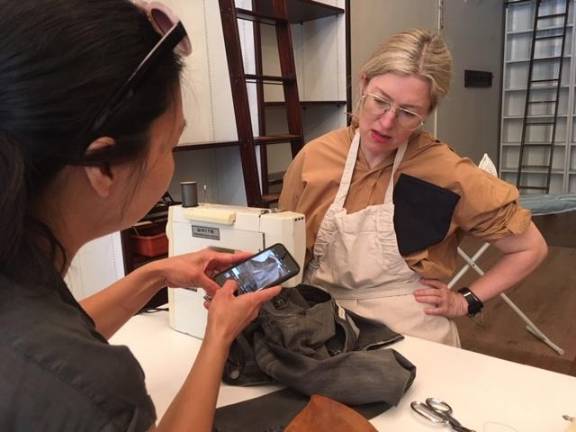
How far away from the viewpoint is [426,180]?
1.24 metres

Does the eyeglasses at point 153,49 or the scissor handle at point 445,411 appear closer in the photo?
the eyeglasses at point 153,49

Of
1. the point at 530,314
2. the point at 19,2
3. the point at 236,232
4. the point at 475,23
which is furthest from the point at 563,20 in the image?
the point at 19,2

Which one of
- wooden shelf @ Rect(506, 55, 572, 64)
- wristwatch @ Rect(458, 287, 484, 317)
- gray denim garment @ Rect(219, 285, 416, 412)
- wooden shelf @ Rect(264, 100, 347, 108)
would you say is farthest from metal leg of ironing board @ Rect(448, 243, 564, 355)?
wooden shelf @ Rect(506, 55, 572, 64)

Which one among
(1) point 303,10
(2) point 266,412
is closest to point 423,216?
(2) point 266,412

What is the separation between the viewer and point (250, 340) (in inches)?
39.0

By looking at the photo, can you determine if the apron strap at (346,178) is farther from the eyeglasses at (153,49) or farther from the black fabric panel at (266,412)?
the eyeglasses at (153,49)

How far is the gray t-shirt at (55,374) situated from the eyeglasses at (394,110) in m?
0.91

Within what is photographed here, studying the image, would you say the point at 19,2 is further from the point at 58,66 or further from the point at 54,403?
the point at 54,403

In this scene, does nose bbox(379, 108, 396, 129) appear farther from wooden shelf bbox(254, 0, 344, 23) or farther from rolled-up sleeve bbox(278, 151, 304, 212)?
wooden shelf bbox(254, 0, 344, 23)

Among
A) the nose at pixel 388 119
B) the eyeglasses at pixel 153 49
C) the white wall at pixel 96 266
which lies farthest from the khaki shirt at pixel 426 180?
the white wall at pixel 96 266

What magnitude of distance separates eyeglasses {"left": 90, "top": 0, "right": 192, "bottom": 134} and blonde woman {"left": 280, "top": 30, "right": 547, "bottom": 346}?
2.28 ft

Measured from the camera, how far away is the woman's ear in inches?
21.5

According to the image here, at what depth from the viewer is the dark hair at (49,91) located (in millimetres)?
498

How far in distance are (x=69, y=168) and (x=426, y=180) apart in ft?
2.96
